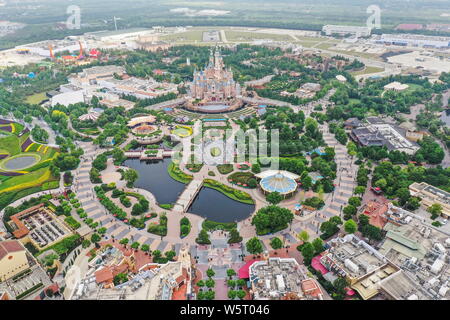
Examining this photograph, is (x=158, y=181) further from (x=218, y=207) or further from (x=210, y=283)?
(x=210, y=283)

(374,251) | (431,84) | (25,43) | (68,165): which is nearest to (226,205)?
(374,251)

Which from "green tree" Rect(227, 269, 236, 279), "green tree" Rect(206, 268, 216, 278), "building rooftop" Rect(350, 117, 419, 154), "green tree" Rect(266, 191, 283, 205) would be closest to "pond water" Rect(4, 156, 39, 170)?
"green tree" Rect(206, 268, 216, 278)

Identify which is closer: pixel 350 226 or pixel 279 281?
pixel 279 281

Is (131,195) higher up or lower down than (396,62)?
lower down

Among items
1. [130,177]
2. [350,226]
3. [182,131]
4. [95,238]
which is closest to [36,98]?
[182,131]

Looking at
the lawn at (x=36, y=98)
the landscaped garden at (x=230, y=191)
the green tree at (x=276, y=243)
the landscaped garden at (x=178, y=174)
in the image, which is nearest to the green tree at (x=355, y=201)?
the green tree at (x=276, y=243)

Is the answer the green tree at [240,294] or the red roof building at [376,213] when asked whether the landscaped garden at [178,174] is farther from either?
the red roof building at [376,213]

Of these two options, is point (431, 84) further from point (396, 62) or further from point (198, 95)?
point (198, 95)
